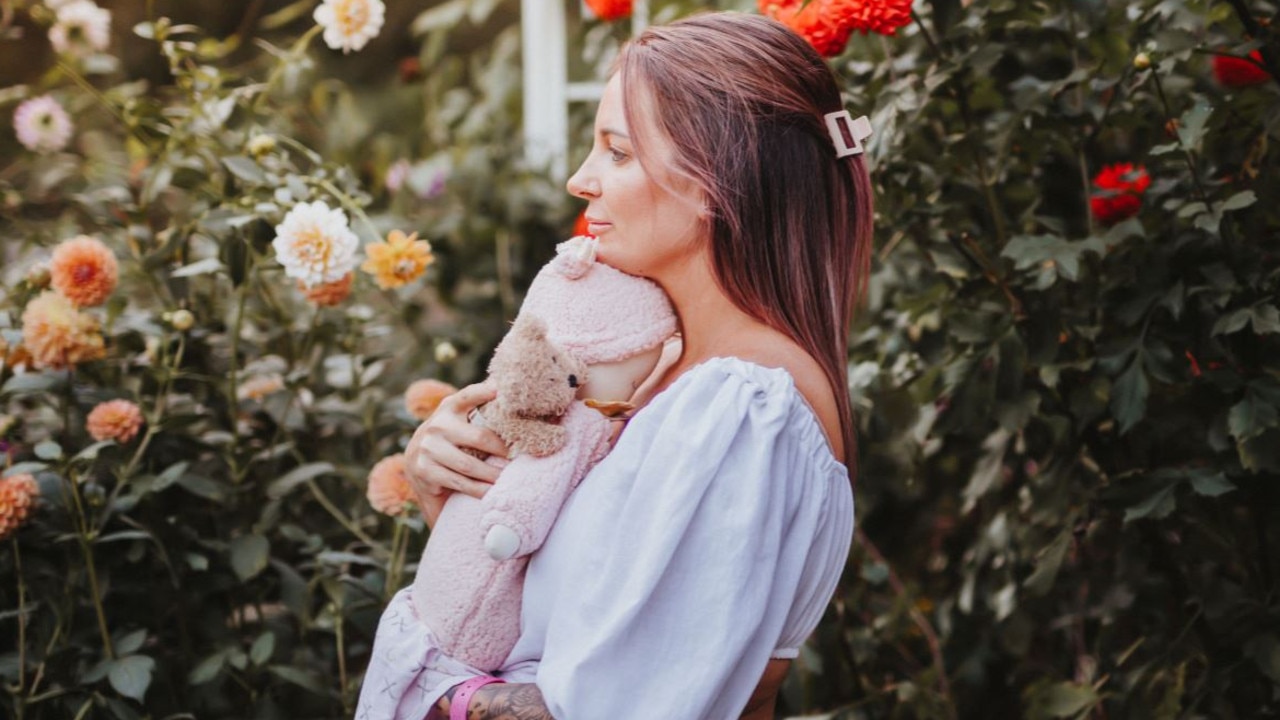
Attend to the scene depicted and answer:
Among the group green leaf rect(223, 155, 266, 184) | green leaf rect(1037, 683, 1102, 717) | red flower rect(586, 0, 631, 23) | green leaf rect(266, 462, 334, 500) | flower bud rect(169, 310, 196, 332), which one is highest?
red flower rect(586, 0, 631, 23)

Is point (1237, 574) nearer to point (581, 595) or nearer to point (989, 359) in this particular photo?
point (989, 359)

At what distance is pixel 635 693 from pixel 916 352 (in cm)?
127

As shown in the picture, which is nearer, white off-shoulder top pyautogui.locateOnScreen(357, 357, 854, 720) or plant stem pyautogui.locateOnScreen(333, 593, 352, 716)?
white off-shoulder top pyautogui.locateOnScreen(357, 357, 854, 720)

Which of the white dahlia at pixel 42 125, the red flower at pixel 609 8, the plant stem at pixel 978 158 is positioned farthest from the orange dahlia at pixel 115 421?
the plant stem at pixel 978 158

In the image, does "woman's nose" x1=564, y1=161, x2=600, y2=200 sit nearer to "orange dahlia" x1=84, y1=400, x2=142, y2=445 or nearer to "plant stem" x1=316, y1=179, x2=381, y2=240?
"plant stem" x1=316, y1=179, x2=381, y2=240

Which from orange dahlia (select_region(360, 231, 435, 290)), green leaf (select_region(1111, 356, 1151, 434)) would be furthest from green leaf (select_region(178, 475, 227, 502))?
green leaf (select_region(1111, 356, 1151, 434))

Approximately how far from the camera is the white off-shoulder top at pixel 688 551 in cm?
117

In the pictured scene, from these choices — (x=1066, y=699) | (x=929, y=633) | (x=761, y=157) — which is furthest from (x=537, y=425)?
(x=929, y=633)

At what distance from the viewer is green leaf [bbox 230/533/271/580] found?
6.29ft

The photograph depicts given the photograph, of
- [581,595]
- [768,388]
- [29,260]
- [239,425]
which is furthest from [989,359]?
[29,260]

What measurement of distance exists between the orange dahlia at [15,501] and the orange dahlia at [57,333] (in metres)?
0.18

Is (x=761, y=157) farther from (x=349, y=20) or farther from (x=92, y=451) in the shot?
(x=92, y=451)

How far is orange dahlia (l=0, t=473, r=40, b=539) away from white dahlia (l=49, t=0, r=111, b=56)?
2.70 ft

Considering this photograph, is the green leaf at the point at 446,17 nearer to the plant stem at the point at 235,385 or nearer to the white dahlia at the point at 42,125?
the white dahlia at the point at 42,125
